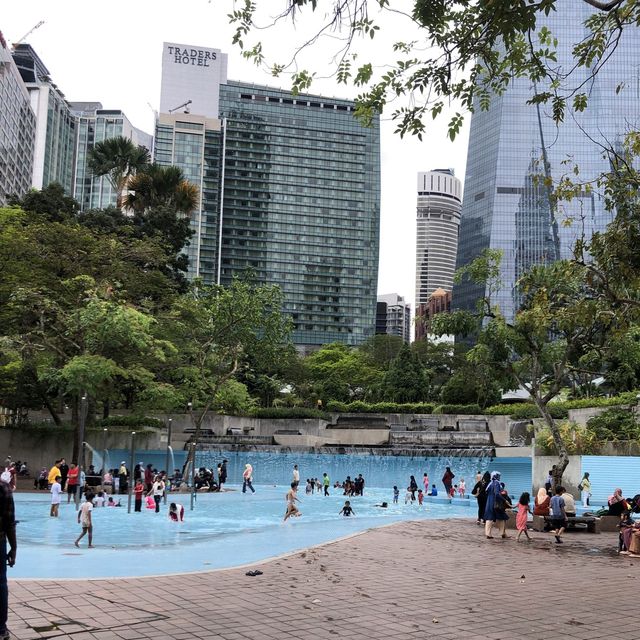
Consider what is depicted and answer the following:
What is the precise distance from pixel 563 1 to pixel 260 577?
118 m

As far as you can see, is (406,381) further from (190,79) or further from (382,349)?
(190,79)

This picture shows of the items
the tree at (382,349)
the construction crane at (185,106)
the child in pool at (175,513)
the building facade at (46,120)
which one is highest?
the construction crane at (185,106)

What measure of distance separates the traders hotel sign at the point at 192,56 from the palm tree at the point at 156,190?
127 metres

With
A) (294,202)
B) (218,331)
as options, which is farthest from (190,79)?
(218,331)

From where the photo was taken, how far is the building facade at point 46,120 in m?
143

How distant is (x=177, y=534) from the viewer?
17000 mm

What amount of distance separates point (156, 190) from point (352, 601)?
4302 cm

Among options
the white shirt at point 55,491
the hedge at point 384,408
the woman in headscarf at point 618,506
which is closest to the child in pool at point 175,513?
the white shirt at point 55,491

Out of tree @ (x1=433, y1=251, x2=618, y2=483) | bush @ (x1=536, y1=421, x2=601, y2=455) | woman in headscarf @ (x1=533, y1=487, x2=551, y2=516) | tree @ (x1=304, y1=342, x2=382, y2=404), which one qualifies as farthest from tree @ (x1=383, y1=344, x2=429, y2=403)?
woman in headscarf @ (x1=533, y1=487, x2=551, y2=516)

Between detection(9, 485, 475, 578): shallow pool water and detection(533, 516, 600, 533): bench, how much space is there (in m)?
4.38

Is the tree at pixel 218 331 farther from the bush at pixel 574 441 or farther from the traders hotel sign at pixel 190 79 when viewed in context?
the traders hotel sign at pixel 190 79

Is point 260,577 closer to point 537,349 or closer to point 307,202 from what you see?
point 537,349

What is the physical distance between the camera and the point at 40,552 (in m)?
13.0

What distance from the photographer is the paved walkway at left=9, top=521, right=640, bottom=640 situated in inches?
279
